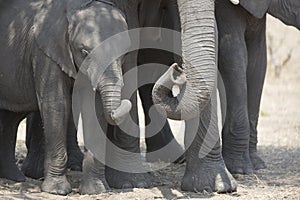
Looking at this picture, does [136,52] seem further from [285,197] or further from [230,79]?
[285,197]

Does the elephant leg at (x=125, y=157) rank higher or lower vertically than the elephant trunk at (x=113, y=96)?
lower

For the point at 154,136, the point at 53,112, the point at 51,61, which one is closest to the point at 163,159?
the point at 154,136

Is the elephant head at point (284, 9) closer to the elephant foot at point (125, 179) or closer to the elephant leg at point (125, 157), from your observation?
the elephant leg at point (125, 157)

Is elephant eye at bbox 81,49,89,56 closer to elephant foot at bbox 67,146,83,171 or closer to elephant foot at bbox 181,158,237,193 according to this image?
elephant foot at bbox 181,158,237,193

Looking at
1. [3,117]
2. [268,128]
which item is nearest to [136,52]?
[3,117]

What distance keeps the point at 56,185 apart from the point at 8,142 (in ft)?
3.29

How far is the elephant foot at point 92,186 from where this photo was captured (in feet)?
23.3

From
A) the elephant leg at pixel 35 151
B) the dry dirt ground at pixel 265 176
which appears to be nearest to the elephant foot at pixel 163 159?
the dry dirt ground at pixel 265 176

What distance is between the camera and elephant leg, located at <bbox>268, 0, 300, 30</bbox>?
27.8 ft

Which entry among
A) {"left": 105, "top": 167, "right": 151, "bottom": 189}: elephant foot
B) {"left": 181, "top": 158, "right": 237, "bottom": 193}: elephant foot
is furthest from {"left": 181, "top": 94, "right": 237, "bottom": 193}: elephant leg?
{"left": 105, "top": 167, "right": 151, "bottom": 189}: elephant foot

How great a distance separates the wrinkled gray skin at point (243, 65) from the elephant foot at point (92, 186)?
1.68 m

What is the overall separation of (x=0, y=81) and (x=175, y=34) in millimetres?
1474

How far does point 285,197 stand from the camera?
7.06m

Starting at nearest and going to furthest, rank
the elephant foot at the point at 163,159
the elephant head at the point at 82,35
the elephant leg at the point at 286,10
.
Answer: the elephant head at the point at 82,35
the elephant leg at the point at 286,10
the elephant foot at the point at 163,159
